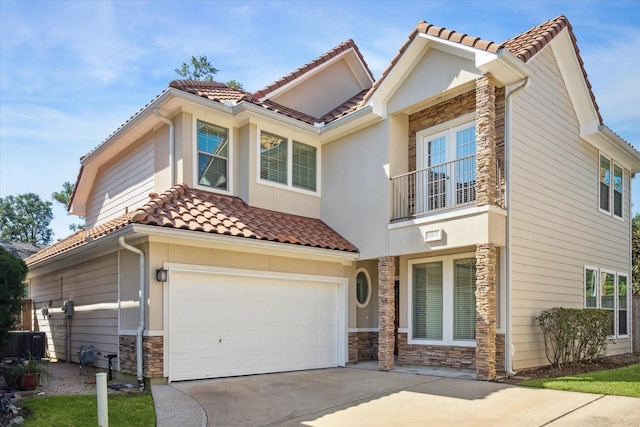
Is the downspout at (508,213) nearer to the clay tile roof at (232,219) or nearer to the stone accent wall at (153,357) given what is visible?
the clay tile roof at (232,219)

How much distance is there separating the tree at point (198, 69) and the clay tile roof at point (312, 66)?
505 inches

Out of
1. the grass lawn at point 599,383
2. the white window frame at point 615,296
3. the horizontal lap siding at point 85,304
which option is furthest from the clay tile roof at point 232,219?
the white window frame at point 615,296

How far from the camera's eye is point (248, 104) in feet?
38.9

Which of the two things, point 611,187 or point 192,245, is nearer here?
point 192,245

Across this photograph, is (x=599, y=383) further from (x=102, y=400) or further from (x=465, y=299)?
(x=102, y=400)

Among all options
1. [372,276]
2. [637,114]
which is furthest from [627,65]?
[372,276]

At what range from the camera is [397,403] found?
798 centimetres

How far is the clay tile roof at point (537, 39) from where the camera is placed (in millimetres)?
10516

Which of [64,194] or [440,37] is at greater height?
[440,37]

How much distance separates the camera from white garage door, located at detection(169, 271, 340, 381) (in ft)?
32.6

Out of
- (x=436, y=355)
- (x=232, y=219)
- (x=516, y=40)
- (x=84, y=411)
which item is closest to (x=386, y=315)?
(x=436, y=355)

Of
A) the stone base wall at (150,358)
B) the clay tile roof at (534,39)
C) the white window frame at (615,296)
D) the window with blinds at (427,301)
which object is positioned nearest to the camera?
the stone base wall at (150,358)

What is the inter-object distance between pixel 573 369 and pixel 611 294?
476 centimetres

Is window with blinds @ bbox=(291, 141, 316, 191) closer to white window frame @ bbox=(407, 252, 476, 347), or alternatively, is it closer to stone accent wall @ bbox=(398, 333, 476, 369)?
white window frame @ bbox=(407, 252, 476, 347)
